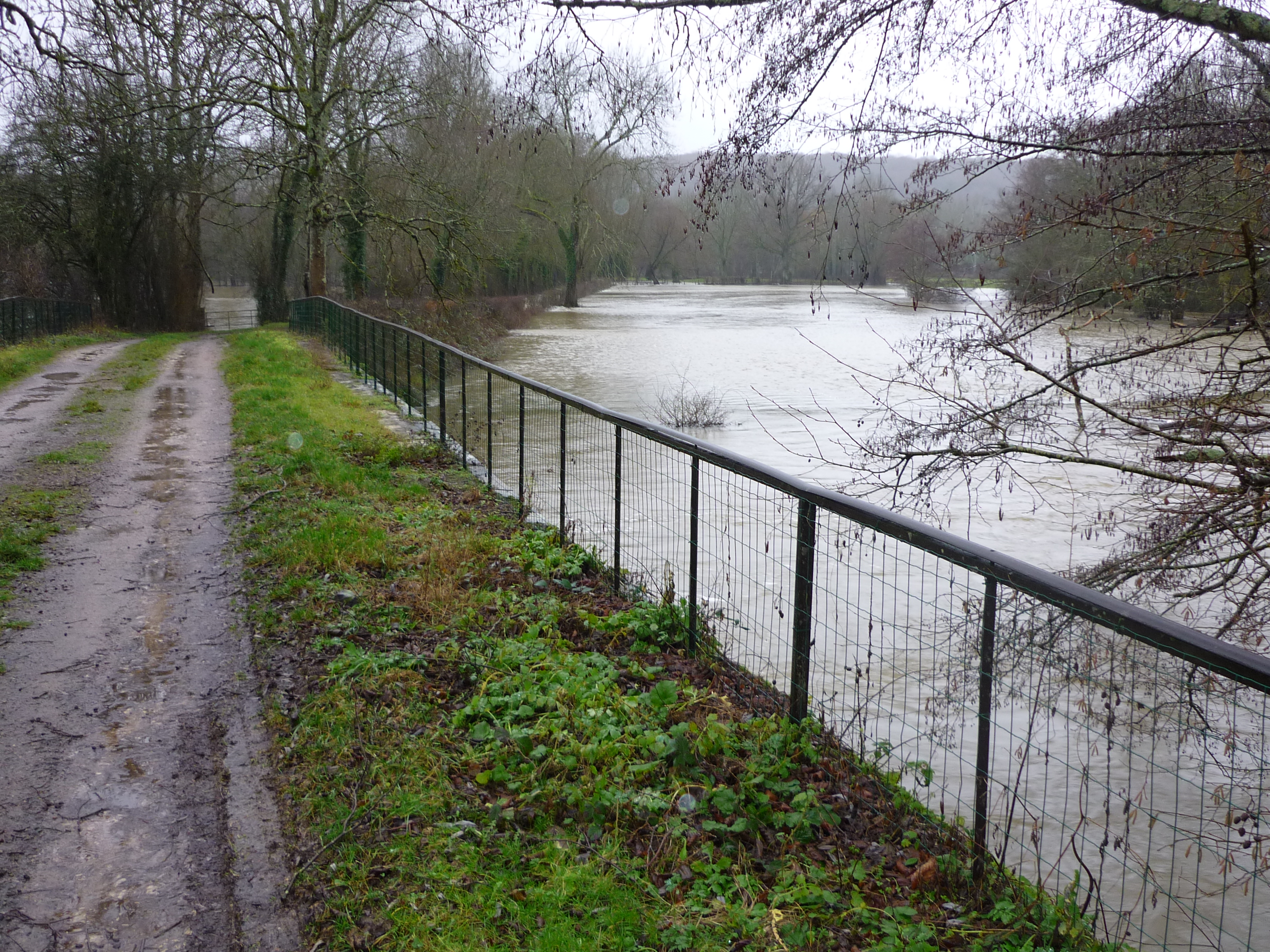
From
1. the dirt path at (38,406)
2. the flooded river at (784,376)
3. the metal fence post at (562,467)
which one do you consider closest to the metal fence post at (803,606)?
the flooded river at (784,376)

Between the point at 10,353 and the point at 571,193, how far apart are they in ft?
105

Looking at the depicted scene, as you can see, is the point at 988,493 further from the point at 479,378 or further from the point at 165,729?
the point at 479,378

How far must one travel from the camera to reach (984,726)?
3264mm

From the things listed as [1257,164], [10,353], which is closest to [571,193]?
[10,353]

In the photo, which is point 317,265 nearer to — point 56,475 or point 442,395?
point 442,395

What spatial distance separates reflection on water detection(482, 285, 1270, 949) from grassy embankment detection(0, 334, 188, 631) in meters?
3.67

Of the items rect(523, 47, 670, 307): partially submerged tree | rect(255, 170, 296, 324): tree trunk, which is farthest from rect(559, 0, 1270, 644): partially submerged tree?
rect(255, 170, 296, 324): tree trunk

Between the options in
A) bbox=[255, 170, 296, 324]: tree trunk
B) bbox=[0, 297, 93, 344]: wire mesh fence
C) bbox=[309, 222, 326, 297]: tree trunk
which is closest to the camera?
bbox=[0, 297, 93, 344]: wire mesh fence

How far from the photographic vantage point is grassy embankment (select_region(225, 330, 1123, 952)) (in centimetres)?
299

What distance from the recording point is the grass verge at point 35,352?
15961 mm

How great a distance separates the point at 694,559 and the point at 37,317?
1016 inches

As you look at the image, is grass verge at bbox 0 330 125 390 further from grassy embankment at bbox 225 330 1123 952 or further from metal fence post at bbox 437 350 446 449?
grassy embankment at bbox 225 330 1123 952

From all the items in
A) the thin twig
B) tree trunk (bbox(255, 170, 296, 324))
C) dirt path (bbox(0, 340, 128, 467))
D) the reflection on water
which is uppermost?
tree trunk (bbox(255, 170, 296, 324))

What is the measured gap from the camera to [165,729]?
4094 mm
